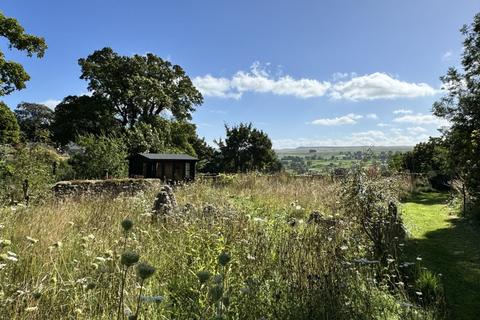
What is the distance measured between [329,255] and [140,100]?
2715 cm

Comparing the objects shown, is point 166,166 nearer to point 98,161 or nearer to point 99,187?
point 98,161

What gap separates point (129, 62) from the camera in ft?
94.6

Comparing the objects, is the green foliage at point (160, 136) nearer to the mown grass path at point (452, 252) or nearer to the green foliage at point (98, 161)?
the green foliage at point (98, 161)

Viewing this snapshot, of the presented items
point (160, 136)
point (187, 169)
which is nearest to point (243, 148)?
point (160, 136)

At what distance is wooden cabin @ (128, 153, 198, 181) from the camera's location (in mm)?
18125

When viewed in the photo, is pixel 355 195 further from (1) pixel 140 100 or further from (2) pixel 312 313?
(1) pixel 140 100

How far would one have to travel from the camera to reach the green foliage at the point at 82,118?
92.0ft

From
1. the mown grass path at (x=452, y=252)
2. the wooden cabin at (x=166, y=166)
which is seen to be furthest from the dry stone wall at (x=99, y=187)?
the mown grass path at (x=452, y=252)

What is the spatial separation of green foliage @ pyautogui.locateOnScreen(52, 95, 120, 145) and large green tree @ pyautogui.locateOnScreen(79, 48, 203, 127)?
2.82 ft

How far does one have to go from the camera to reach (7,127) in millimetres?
12539

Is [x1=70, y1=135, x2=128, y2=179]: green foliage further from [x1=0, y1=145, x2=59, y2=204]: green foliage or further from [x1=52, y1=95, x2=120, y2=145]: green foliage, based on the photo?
[x1=52, y1=95, x2=120, y2=145]: green foliage

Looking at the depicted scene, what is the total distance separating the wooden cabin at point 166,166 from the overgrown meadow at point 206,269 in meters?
12.0

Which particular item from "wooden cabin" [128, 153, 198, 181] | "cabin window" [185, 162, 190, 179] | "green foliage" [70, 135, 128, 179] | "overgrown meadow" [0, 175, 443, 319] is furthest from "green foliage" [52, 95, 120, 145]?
"overgrown meadow" [0, 175, 443, 319]

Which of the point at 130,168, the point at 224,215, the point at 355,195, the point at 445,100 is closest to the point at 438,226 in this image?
the point at 355,195
